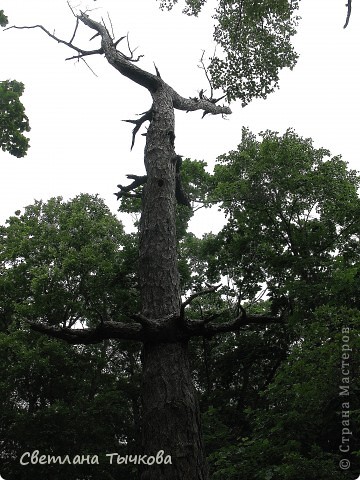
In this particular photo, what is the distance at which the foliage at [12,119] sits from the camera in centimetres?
764

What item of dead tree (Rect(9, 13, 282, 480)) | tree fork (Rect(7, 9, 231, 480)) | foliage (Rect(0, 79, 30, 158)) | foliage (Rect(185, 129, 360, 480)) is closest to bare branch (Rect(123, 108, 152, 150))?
tree fork (Rect(7, 9, 231, 480))

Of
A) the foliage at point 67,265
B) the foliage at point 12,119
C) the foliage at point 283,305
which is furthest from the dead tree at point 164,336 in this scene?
the foliage at point 67,265

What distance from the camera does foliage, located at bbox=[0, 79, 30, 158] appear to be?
764 centimetres

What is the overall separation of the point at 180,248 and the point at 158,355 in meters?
13.8

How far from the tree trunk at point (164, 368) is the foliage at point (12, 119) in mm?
3901

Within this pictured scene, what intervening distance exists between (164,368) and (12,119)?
618 centimetres

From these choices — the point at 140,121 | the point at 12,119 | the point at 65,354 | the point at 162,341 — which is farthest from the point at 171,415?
the point at 65,354

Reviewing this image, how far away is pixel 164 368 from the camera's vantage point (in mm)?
3600

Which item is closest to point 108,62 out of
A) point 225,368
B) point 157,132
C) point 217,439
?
point 157,132

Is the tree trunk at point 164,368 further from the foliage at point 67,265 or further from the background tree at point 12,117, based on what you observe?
the foliage at point 67,265

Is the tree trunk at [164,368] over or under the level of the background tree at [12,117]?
under

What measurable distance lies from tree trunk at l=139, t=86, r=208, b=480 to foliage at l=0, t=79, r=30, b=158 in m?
3.90

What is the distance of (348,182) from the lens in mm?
11828

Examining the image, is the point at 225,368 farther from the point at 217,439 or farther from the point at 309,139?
the point at 309,139
